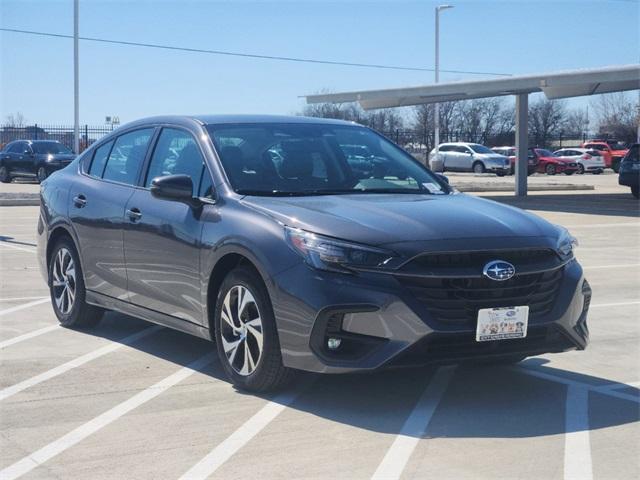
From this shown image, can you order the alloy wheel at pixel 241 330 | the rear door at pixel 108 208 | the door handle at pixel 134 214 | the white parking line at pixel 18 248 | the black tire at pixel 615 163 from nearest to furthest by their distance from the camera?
the alloy wheel at pixel 241 330
the door handle at pixel 134 214
the rear door at pixel 108 208
the white parking line at pixel 18 248
the black tire at pixel 615 163

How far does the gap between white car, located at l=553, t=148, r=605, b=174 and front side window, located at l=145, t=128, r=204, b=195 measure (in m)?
48.5

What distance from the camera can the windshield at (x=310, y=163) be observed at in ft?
21.8

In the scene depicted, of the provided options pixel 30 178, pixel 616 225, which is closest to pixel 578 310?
pixel 616 225

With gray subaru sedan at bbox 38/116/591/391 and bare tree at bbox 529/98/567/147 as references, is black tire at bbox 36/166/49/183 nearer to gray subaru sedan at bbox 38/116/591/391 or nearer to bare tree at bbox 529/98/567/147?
gray subaru sedan at bbox 38/116/591/391

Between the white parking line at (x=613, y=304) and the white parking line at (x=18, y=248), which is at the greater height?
the white parking line at (x=18, y=248)

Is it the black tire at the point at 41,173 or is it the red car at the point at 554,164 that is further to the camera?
the red car at the point at 554,164

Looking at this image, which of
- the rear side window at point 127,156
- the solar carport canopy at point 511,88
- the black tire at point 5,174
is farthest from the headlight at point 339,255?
the black tire at point 5,174

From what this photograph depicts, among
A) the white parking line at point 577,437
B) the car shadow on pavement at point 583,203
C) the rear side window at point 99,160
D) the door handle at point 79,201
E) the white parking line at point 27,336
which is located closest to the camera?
the white parking line at point 577,437

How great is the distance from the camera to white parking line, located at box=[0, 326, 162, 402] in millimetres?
6293

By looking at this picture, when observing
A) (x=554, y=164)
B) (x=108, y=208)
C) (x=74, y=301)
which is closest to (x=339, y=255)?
(x=108, y=208)

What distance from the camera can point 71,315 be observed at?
8.17m

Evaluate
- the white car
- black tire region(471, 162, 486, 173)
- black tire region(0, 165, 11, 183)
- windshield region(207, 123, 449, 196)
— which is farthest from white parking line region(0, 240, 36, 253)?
the white car

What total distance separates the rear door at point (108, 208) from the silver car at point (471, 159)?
137ft

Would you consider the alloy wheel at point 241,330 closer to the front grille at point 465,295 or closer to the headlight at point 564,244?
the front grille at point 465,295
